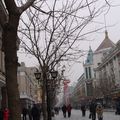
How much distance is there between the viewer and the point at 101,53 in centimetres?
14650

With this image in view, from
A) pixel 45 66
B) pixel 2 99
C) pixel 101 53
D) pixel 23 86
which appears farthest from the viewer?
pixel 101 53

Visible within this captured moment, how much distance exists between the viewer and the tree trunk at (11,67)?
866 cm

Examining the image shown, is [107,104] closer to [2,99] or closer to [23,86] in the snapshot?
[23,86]

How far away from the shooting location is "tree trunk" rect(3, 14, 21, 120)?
8656mm

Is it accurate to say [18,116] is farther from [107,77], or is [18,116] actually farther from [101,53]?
[101,53]

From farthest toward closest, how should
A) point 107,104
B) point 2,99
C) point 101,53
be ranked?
point 101,53 → point 107,104 → point 2,99

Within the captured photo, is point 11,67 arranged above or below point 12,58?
below

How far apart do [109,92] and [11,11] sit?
92.9 meters

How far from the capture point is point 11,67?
875 centimetres

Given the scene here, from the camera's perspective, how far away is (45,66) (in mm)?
28734

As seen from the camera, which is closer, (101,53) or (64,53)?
(64,53)

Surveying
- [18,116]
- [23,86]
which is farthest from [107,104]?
[18,116]

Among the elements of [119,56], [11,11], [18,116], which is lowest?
[18,116]

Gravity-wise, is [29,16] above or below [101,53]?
below
